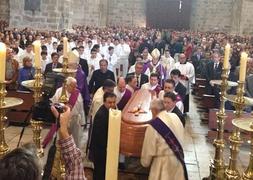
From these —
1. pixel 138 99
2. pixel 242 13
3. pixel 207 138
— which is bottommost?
pixel 207 138

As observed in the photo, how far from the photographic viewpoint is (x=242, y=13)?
28.9 m

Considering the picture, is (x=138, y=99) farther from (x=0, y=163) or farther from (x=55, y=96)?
(x=0, y=163)

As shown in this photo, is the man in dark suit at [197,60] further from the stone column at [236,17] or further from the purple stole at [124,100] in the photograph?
the stone column at [236,17]

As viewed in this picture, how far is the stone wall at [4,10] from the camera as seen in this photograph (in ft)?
69.3

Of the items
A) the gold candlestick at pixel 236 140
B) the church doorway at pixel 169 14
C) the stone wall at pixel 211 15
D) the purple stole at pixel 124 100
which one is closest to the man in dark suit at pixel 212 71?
the purple stole at pixel 124 100

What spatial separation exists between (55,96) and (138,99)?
1.43 meters

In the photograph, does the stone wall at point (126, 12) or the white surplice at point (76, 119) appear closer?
the white surplice at point (76, 119)

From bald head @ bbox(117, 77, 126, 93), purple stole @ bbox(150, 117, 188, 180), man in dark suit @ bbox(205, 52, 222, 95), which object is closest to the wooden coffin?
purple stole @ bbox(150, 117, 188, 180)

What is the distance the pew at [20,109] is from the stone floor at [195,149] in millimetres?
241

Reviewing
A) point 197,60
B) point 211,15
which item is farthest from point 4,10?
point 211,15

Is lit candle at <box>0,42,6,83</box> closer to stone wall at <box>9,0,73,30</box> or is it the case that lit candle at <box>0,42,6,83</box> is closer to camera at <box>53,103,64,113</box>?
camera at <box>53,103,64,113</box>

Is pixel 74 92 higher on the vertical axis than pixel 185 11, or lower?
lower

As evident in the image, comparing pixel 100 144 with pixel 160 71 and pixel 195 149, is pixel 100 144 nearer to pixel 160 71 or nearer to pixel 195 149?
pixel 195 149

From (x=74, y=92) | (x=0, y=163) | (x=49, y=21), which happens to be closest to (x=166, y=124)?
(x=74, y=92)
